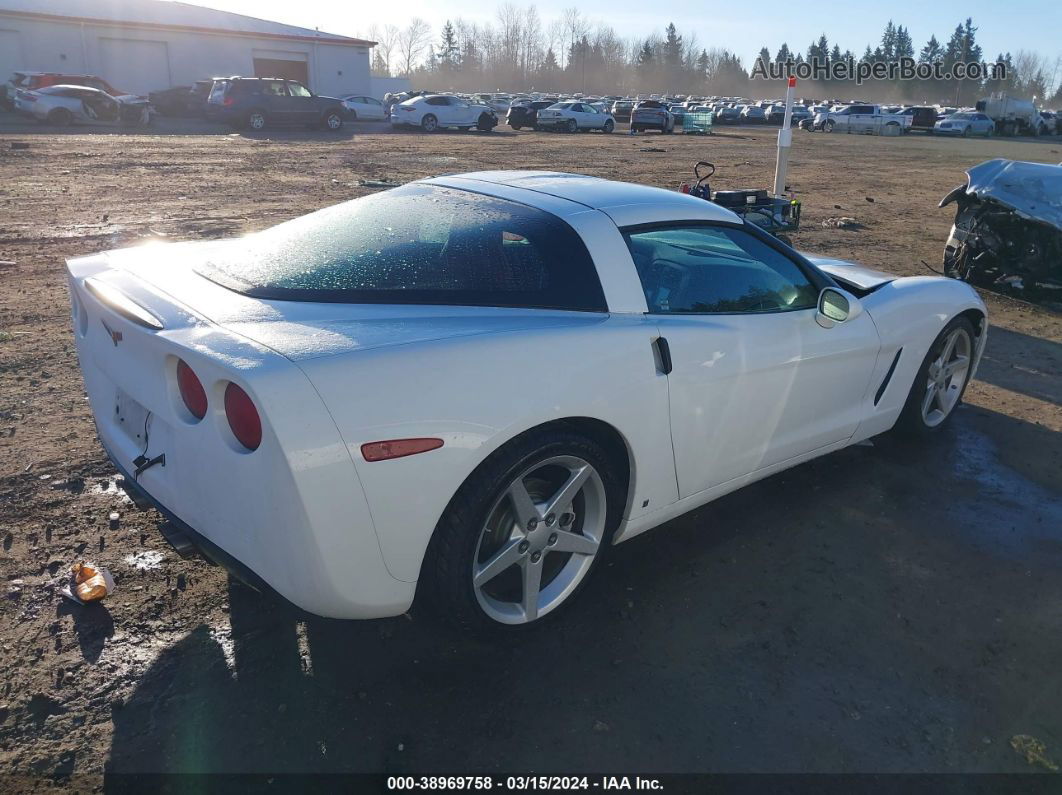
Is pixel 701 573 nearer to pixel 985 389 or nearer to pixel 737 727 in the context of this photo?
pixel 737 727

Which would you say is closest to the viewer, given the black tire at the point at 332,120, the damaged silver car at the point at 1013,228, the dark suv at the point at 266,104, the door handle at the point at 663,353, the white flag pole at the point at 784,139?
the door handle at the point at 663,353

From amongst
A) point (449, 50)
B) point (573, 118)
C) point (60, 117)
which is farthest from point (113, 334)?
point (449, 50)

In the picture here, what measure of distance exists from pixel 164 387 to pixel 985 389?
205 inches

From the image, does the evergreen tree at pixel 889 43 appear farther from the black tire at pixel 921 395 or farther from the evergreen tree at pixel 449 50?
the black tire at pixel 921 395

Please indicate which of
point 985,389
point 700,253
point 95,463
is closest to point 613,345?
point 700,253

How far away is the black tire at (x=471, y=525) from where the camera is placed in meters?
2.44

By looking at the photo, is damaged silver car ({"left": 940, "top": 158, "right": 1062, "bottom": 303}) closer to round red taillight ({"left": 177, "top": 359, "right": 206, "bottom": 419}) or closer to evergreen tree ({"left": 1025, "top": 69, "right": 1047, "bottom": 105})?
round red taillight ({"left": 177, "top": 359, "right": 206, "bottom": 419})

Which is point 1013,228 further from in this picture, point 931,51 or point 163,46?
point 931,51

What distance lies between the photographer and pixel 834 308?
11.6ft

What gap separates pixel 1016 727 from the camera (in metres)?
2.54

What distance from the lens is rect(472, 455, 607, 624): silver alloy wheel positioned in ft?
8.72

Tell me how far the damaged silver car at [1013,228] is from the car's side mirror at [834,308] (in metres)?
5.31

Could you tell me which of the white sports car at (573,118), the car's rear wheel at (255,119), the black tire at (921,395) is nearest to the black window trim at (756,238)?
the black tire at (921,395)

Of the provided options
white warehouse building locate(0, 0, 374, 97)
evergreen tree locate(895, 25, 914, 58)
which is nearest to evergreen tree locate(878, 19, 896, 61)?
evergreen tree locate(895, 25, 914, 58)
